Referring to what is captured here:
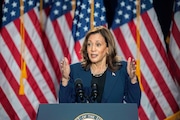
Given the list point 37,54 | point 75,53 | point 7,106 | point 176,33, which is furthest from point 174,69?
point 7,106

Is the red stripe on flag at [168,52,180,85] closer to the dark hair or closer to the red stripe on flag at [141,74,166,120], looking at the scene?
the red stripe on flag at [141,74,166,120]

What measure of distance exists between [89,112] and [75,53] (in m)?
2.01

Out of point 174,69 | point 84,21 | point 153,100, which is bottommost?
point 153,100

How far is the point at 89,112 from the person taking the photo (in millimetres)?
1459

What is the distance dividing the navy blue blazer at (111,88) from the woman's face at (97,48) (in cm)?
9

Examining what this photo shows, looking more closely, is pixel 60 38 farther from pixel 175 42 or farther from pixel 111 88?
pixel 111 88

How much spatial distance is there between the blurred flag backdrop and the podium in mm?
1946

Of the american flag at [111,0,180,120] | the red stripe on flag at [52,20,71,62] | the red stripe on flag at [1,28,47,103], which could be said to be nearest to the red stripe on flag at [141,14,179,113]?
the american flag at [111,0,180,120]

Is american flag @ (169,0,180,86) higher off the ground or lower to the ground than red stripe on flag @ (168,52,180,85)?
higher

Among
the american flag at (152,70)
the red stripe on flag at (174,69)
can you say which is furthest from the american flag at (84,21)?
the red stripe on flag at (174,69)

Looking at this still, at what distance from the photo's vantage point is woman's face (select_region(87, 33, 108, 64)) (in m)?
2.06

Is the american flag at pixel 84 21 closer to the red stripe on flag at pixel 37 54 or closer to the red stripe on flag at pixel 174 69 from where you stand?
the red stripe on flag at pixel 37 54

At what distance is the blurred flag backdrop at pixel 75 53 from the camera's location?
341 cm

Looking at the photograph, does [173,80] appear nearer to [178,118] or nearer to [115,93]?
[178,118]
